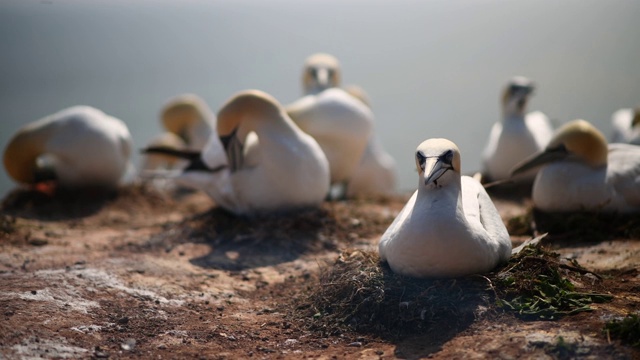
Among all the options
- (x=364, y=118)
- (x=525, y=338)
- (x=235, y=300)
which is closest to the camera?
(x=525, y=338)

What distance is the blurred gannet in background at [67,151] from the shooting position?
10633mm

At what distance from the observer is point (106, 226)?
9672mm

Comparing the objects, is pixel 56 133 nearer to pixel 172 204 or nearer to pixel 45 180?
pixel 45 180

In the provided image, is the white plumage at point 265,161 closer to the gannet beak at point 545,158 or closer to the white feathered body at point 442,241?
the gannet beak at point 545,158

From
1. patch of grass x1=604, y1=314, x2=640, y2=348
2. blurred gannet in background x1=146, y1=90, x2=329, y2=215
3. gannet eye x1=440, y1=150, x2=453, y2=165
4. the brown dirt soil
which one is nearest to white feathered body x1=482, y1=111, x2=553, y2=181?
the brown dirt soil

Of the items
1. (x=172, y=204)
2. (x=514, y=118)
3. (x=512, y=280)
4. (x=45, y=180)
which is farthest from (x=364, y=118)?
(x=512, y=280)

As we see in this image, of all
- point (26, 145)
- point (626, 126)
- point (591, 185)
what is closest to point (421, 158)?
point (591, 185)

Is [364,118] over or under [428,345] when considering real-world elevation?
over

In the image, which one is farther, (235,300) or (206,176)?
(206,176)

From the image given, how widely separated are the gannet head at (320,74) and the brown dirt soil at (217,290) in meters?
2.96

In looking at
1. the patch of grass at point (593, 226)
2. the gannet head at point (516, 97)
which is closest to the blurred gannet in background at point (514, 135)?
the gannet head at point (516, 97)

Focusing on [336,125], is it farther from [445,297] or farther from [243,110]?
[445,297]

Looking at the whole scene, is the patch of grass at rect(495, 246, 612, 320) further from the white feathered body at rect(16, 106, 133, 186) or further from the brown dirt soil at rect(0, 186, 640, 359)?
the white feathered body at rect(16, 106, 133, 186)

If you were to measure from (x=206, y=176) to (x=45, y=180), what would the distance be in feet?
9.74
